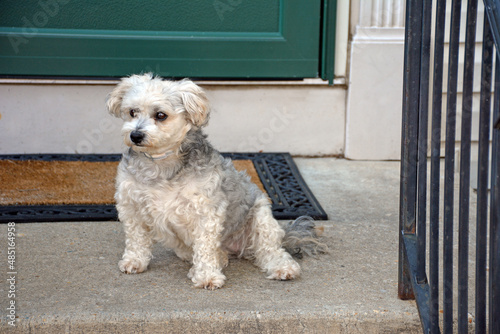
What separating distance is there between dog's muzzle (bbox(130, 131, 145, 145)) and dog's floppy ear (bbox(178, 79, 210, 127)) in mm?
258

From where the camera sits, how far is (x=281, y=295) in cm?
282

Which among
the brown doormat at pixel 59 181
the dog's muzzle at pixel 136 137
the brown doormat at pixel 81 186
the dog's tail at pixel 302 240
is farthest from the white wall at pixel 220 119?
the dog's muzzle at pixel 136 137

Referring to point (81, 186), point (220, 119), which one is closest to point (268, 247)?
point (81, 186)

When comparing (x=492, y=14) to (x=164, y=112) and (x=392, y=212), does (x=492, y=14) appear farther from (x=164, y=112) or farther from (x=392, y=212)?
(x=392, y=212)

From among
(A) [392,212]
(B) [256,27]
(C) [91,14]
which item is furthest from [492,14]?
(C) [91,14]

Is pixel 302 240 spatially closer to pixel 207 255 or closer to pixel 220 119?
pixel 207 255

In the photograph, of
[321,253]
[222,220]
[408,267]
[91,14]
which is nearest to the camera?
[408,267]

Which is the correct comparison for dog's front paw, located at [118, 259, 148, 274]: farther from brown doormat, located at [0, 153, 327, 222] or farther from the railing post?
the railing post

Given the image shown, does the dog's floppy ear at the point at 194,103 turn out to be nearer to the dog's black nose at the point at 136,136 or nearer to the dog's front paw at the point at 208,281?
the dog's black nose at the point at 136,136

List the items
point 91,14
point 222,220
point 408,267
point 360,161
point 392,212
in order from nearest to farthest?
point 408,267 → point 222,220 → point 392,212 → point 91,14 → point 360,161

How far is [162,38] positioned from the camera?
492cm

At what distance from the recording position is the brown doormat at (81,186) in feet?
12.8

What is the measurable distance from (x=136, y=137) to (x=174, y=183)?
0.30 metres

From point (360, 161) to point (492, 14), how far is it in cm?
349
